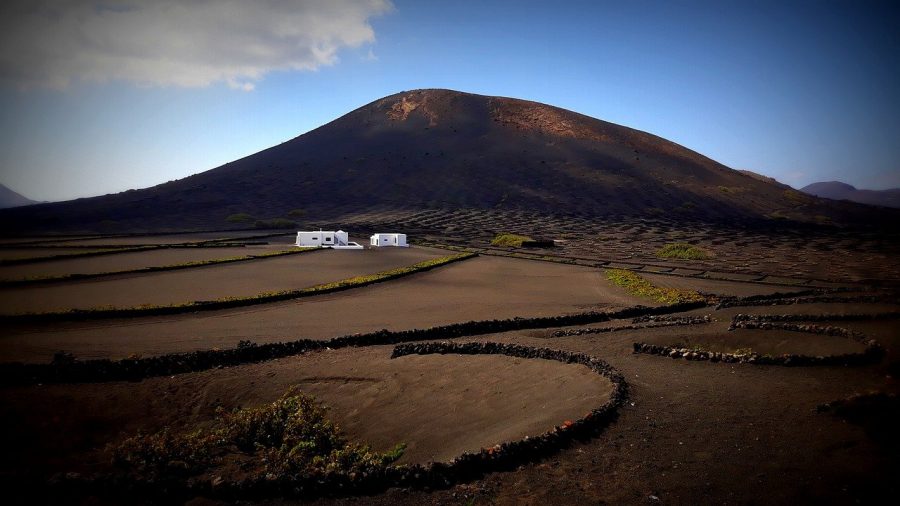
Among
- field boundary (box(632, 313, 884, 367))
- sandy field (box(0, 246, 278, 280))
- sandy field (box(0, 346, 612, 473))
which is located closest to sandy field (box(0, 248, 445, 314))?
sandy field (box(0, 246, 278, 280))

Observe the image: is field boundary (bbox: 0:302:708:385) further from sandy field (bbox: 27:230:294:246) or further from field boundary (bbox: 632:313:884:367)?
sandy field (bbox: 27:230:294:246)

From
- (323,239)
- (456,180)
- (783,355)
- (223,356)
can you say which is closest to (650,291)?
(783,355)

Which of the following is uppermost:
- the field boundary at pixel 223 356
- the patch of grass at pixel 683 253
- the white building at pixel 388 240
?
the white building at pixel 388 240

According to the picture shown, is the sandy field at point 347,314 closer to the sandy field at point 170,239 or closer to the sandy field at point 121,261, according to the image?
the sandy field at point 121,261

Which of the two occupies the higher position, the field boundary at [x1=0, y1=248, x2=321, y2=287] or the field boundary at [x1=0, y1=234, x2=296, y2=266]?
the field boundary at [x1=0, y1=234, x2=296, y2=266]

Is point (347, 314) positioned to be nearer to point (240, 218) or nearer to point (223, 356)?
point (223, 356)

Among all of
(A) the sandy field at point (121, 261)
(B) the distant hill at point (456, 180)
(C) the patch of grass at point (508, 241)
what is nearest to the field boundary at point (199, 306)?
(A) the sandy field at point (121, 261)

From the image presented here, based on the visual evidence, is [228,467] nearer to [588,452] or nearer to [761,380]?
[588,452]

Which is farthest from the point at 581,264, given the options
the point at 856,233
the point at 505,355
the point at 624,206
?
the point at 856,233
